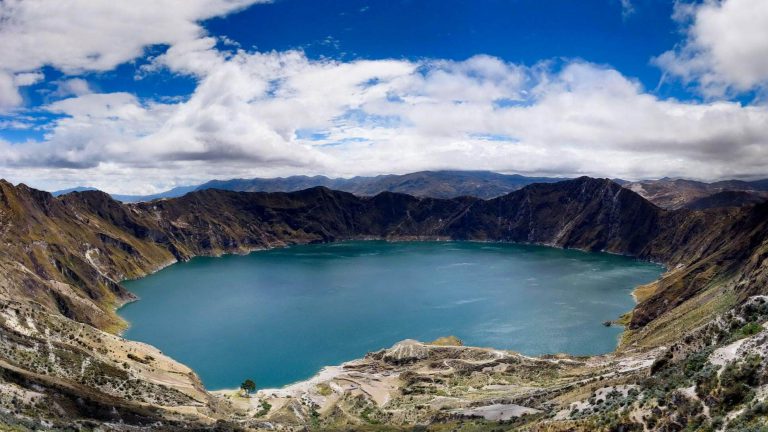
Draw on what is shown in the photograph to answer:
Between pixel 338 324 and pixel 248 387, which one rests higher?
pixel 338 324

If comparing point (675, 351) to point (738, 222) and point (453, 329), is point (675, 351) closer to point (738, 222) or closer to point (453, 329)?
point (453, 329)

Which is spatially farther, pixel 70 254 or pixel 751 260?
pixel 70 254

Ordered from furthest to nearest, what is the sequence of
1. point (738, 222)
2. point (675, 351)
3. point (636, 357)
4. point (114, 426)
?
point (738, 222) → point (636, 357) → point (114, 426) → point (675, 351)

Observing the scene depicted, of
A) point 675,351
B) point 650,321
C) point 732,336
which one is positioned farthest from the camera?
point 650,321

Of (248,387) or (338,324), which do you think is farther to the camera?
(338,324)

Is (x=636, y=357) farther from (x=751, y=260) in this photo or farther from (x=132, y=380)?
(x=132, y=380)

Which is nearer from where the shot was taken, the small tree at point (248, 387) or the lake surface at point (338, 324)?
the small tree at point (248, 387)

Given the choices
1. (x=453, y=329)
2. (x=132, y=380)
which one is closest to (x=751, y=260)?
(x=453, y=329)

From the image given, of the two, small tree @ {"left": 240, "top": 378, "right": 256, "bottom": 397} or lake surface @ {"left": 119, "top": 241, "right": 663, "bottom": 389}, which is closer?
small tree @ {"left": 240, "top": 378, "right": 256, "bottom": 397}

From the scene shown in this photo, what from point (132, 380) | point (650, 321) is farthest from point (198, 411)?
point (650, 321)

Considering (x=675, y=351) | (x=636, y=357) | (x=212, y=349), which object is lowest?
(x=212, y=349)

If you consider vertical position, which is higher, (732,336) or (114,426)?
(732,336)
